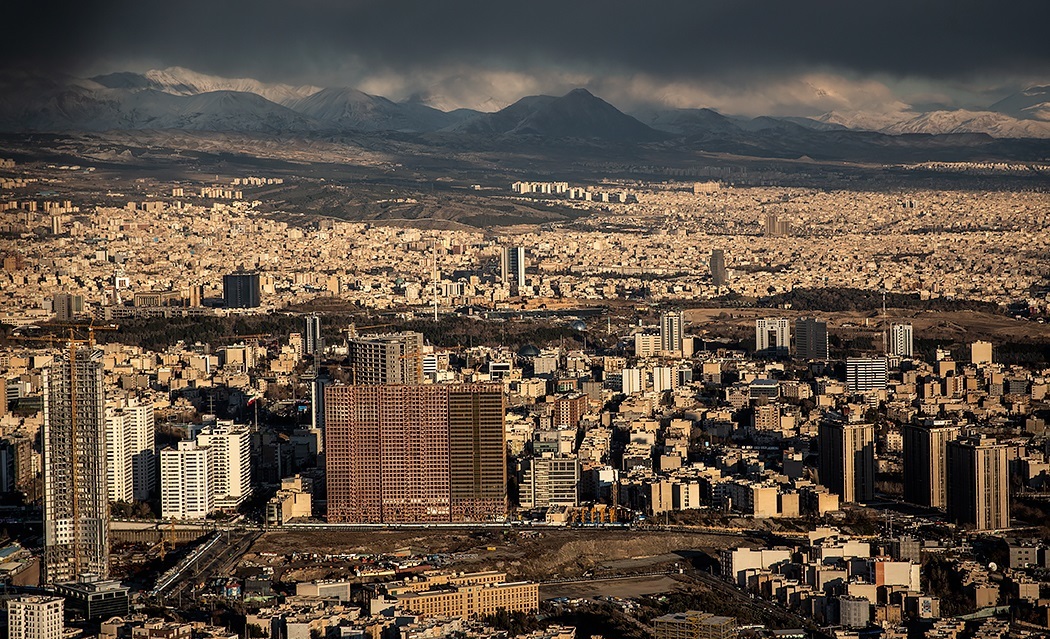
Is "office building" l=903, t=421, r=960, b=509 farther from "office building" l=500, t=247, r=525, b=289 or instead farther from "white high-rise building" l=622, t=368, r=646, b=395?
"office building" l=500, t=247, r=525, b=289

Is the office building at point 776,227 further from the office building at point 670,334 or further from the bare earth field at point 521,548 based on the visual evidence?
the bare earth field at point 521,548

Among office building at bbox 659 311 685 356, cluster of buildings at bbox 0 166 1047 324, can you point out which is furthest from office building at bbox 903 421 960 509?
cluster of buildings at bbox 0 166 1047 324

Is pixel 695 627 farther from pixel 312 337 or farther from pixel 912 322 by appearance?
pixel 912 322

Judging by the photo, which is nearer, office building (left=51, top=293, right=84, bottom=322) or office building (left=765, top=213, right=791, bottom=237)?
office building (left=51, top=293, right=84, bottom=322)

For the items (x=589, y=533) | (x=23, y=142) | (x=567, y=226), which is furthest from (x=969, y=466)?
(x=567, y=226)

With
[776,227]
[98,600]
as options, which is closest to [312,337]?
[98,600]
